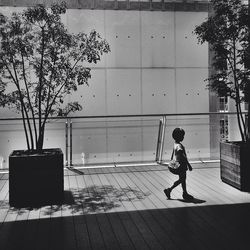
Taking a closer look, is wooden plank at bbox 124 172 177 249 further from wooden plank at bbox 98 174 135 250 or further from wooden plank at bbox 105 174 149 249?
wooden plank at bbox 98 174 135 250

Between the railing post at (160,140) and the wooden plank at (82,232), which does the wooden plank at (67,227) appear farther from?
the railing post at (160,140)

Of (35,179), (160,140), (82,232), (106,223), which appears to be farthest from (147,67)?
(82,232)

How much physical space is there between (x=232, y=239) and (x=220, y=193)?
6.04ft

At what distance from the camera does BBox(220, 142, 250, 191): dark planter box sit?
17.0 feet

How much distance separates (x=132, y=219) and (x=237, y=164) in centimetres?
197

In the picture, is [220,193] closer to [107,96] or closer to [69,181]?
[69,181]

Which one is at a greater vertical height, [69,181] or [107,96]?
[107,96]

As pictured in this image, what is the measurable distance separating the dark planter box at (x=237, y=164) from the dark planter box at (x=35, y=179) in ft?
8.22

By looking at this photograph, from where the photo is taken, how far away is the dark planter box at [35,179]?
482cm

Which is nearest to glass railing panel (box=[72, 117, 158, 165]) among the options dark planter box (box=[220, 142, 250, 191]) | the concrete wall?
the concrete wall

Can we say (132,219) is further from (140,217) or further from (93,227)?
(93,227)

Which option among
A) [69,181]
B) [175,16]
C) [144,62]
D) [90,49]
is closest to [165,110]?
[144,62]

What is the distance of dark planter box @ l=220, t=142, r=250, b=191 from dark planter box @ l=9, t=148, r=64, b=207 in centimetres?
250

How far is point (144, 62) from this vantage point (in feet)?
28.5
